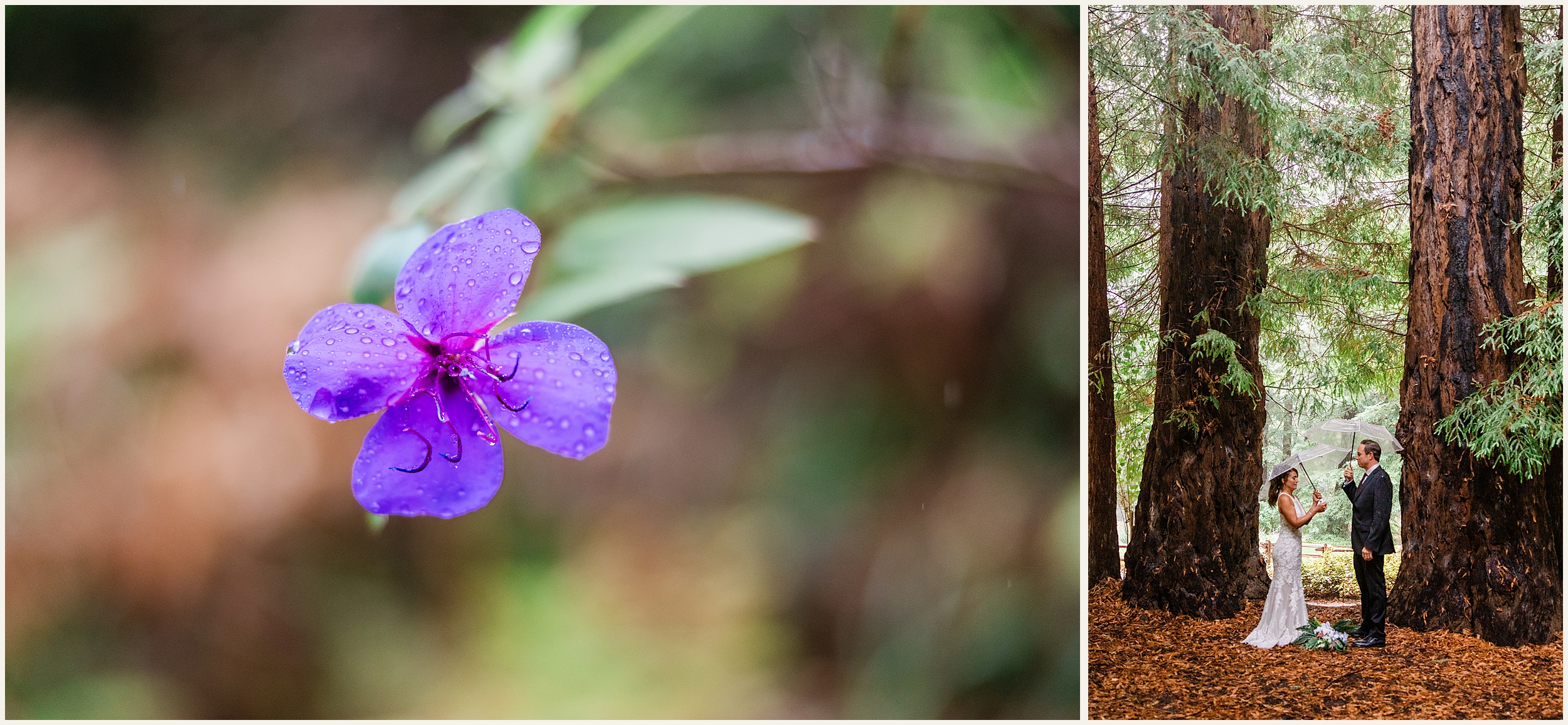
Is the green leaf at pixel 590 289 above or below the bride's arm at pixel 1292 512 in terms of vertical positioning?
above

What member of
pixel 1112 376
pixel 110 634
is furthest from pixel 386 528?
pixel 1112 376

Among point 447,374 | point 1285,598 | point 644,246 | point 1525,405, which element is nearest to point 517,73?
point 644,246

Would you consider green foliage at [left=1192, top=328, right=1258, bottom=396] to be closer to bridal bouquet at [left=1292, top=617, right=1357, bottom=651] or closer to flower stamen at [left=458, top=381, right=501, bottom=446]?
bridal bouquet at [left=1292, top=617, right=1357, bottom=651]

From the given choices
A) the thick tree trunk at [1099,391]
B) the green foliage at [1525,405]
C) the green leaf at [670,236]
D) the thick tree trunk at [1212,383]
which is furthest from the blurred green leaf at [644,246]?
the green foliage at [1525,405]

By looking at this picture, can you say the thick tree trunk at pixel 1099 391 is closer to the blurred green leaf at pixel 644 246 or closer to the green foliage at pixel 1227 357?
the green foliage at pixel 1227 357

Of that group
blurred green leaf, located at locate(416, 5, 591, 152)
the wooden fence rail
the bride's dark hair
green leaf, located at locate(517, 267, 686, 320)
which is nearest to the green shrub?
the wooden fence rail

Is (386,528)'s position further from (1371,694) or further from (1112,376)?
(1371,694)

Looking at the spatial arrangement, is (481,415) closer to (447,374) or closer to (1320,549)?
(447,374)

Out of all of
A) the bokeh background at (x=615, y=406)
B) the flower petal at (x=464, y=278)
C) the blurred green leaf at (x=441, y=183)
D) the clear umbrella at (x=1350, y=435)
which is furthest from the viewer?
the clear umbrella at (x=1350, y=435)
